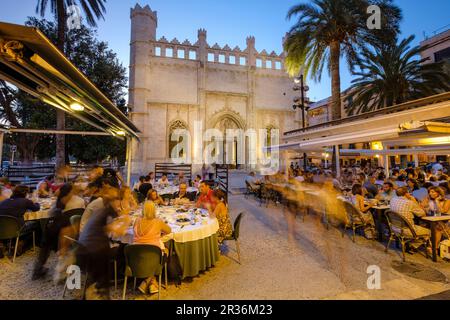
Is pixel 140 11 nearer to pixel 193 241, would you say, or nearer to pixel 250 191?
pixel 250 191

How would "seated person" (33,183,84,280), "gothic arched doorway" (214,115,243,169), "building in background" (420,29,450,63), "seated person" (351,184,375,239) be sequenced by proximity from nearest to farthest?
"seated person" (33,183,84,280), "seated person" (351,184,375,239), "building in background" (420,29,450,63), "gothic arched doorway" (214,115,243,169)

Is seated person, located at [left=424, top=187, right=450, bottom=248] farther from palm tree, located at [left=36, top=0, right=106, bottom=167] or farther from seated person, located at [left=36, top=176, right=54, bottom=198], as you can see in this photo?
palm tree, located at [left=36, top=0, right=106, bottom=167]

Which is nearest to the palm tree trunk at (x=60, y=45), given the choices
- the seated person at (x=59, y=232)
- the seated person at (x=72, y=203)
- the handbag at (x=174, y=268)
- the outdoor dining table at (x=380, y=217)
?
the seated person at (x=72, y=203)

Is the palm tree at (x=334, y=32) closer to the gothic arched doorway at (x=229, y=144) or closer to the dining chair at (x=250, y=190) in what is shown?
the dining chair at (x=250, y=190)

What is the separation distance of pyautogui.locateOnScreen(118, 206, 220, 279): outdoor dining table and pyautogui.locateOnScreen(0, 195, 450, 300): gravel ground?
0.25 metres

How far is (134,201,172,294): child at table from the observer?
303cm

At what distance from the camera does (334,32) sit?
33.2 feet

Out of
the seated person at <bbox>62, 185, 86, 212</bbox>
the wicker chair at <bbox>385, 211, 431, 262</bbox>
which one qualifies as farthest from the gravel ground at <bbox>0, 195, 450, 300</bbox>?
the seated person at <bbox>62, 185, 86, 212</bbox>

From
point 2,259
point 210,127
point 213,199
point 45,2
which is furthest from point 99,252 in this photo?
point 210,127

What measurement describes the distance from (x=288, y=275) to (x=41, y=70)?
4547 mm

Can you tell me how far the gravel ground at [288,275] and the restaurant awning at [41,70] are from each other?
2.96m

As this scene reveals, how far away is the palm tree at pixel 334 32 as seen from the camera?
9.72m

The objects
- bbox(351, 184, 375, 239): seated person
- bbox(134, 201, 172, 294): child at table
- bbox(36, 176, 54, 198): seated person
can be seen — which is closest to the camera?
bbox(134, 201, 172, 294): child at table

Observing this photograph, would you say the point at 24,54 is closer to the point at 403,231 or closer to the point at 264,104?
the point at 403,231
